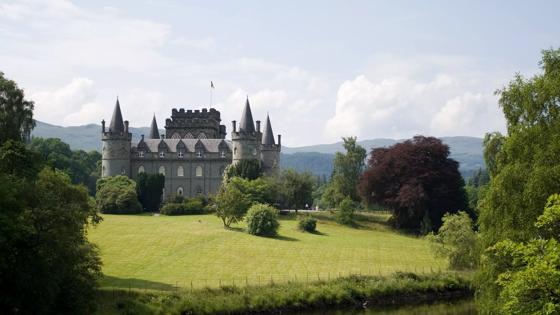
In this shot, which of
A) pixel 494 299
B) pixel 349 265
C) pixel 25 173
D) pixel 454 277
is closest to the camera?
pixel 494 299

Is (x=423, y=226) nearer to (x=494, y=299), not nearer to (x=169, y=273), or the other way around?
(x=169, y=273)

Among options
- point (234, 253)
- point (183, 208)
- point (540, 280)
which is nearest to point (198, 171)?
point (183, 208)

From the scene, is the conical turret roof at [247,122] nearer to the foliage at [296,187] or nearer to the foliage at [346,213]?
the foliage at [296,187]

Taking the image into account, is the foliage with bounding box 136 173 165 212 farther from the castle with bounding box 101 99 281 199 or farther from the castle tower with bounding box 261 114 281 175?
the castle tower with bounding box 261 114 281 175

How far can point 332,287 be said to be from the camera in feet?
121

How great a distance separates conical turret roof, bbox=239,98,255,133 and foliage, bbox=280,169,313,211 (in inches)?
385

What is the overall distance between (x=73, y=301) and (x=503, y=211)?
54.2 feet

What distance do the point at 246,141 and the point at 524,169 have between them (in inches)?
2310

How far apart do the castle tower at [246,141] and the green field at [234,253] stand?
52.6 feet

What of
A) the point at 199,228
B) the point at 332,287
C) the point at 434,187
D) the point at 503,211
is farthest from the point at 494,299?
the point at 434,187

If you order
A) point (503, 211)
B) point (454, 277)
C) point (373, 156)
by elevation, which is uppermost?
point (373, 156)

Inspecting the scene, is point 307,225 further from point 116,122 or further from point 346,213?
point 116,122

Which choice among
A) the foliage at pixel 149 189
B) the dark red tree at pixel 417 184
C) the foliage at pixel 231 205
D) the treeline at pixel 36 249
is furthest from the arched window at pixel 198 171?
the treeline at pixel 36 249

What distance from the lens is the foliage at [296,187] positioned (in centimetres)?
7225
